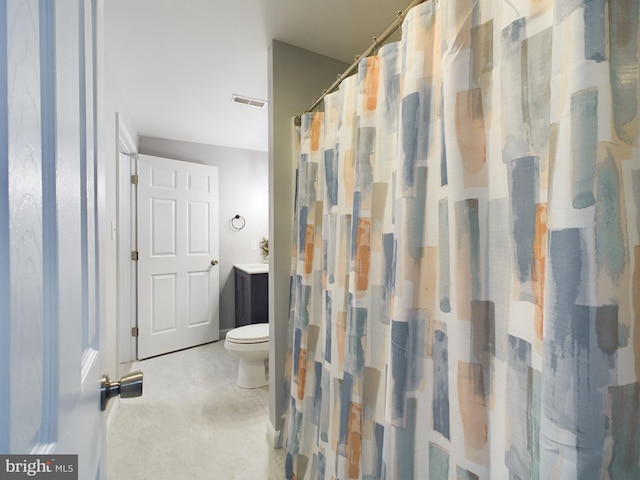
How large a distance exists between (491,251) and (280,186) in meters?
1.37

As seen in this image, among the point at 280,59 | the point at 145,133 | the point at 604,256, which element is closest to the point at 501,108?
the point at 604,256

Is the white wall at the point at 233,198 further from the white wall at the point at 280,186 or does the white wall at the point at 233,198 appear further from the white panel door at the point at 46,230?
the white panel door at the point at 46,230

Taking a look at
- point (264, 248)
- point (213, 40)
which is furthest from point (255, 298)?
point (213, 40)

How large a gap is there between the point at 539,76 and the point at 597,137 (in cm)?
23

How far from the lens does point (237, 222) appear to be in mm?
3822

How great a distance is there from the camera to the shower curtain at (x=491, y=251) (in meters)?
0.49

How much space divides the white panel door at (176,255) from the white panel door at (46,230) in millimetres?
2868

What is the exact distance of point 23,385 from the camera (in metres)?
0.28

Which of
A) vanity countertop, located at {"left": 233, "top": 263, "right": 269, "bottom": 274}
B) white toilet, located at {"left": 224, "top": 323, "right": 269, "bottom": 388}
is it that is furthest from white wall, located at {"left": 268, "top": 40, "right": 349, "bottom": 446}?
vanity countertop, located at {"left": 233, "top": 263, "right": 269, "bottom": 274}

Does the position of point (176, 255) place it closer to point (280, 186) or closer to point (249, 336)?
point (249, 336)

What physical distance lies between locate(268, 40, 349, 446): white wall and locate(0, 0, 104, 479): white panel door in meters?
1.30

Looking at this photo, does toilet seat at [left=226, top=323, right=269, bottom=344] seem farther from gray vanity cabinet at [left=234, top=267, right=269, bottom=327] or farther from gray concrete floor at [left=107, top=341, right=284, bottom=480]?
gray vanity cabinet at [left=234, top=267, right=269, bottom=327]

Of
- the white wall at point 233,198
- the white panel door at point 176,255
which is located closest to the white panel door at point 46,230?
the white panel door at point 176,255

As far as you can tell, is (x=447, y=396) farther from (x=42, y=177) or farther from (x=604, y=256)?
(x=42, y=177)
